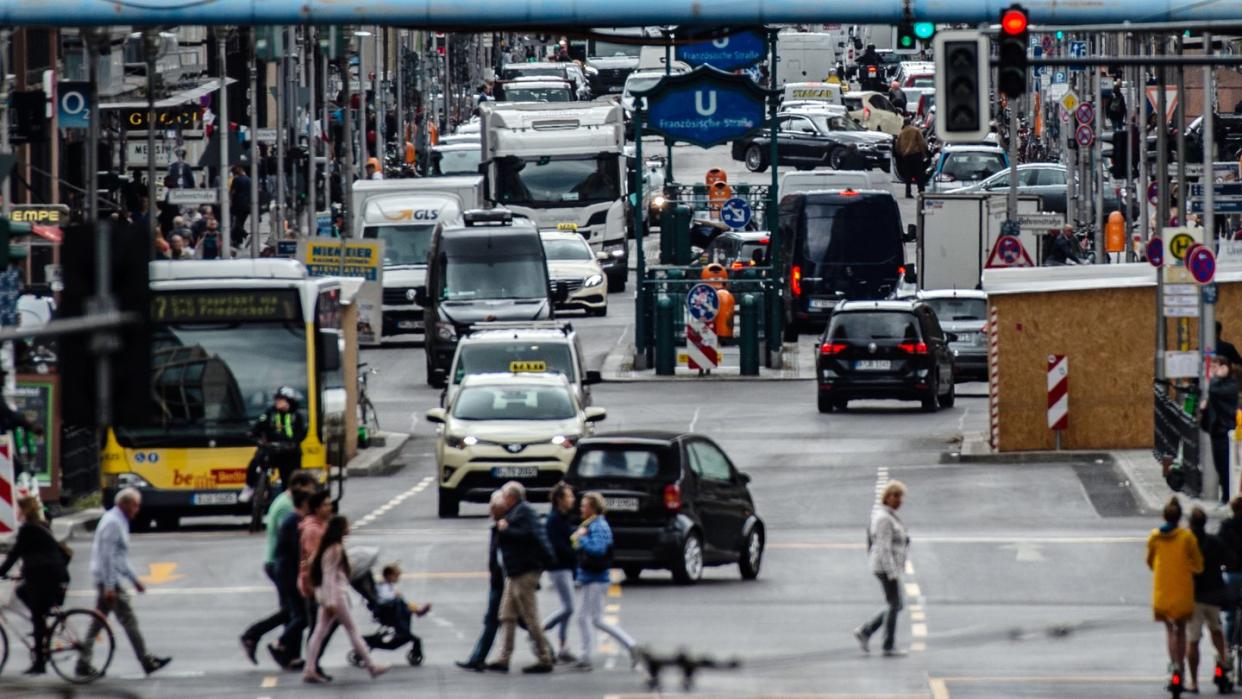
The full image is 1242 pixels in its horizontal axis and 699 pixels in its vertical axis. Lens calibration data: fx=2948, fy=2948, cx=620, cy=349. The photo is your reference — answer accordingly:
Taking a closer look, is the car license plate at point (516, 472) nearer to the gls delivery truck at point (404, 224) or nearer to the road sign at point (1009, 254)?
the road sign at point (1009, 254)

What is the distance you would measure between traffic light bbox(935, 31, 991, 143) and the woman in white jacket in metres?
2.86

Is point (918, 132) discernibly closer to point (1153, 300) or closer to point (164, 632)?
point (1153, 300)

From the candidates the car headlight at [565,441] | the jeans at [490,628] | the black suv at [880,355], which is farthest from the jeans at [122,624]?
the black suv at [880,355]

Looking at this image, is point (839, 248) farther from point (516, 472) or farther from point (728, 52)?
point (516, 472)

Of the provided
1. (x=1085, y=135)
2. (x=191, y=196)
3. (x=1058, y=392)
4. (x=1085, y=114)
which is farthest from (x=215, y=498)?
(x=1085, y=114)

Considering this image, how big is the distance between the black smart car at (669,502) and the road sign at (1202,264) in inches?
267

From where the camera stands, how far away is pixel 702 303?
4584 cm

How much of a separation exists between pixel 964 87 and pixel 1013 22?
0.64 meters

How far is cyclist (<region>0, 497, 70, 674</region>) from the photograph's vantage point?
21438 millimetres

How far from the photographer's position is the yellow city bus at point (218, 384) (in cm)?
3069

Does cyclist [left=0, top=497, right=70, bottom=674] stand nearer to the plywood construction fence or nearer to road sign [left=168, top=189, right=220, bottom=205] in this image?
the plywood construction fence

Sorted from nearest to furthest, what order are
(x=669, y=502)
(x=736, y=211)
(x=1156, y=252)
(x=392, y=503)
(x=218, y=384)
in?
1. (x=669, y=502)
2. (x=218, y=384)
3. (x=392, y=503)
4. (x=1156, y=252)
5. (x=736, y=211)

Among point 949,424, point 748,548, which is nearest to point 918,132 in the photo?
point 949,424

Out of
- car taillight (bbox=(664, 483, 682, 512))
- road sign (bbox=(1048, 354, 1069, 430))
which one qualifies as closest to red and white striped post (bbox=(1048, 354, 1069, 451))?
road sign (bbox=(1048, 354, 1069, 430))
